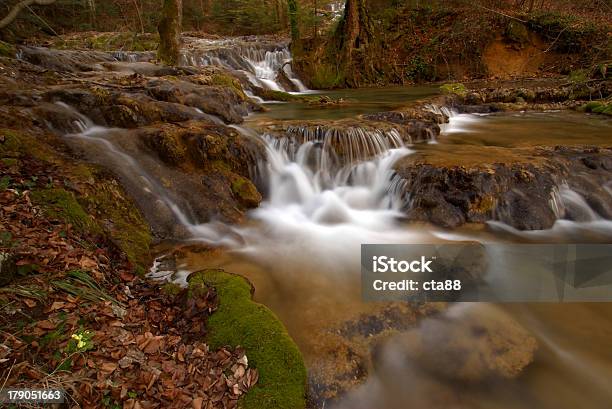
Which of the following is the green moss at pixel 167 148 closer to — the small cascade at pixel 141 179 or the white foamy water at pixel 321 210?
the small cascade at pixel 141 179

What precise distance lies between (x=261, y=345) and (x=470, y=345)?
2094mm

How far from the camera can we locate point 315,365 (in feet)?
9.95

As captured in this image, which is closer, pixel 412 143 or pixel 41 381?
pixel 41 381

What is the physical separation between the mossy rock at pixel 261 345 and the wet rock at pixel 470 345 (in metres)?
1.17

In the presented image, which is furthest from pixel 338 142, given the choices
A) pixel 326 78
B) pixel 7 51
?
pixel 326 78

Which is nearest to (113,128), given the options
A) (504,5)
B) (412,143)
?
(412,143)

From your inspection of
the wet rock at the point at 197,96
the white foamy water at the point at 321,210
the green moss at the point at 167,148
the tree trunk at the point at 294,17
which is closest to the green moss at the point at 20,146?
the green moss at the point at 167,148

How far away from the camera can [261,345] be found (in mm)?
2893

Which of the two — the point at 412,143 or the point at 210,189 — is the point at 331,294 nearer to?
the point at 210,189

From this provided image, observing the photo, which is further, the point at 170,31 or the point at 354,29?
the point at 354,29

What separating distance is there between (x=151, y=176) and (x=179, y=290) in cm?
259

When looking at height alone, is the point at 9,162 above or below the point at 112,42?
below

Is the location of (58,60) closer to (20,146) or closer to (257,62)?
(20,146)

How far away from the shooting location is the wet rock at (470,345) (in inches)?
123
